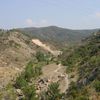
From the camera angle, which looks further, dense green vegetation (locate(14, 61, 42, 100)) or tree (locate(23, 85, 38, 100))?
dense green vegetation (locate(14, 61, 42, 100))

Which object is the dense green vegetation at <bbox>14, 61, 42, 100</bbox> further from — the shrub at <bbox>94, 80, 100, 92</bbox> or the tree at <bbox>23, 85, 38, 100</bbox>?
the shrub at <bbox>94, 80, 100, 92</bbox>

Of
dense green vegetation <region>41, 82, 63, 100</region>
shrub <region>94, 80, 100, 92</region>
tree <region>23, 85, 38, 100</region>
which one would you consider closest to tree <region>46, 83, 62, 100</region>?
dense green vegetation <region>41, 82, 63, 100</region>

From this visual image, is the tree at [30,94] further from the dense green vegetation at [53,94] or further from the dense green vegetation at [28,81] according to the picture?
the dense green vegetation at [53,94]

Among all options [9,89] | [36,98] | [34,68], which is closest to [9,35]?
[34,68]

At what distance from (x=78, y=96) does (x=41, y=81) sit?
19.9 metres

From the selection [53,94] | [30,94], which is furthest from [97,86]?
[30,94]

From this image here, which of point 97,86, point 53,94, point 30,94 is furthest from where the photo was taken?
point 30,94

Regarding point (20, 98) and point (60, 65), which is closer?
point (20, 98)

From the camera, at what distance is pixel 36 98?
36.4m

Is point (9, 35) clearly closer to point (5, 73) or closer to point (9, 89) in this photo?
point (5, 73)

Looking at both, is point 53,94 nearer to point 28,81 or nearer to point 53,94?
point 53,94

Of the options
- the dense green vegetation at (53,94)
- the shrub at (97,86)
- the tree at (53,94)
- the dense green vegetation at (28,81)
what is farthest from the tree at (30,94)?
the shrub at (97,86)

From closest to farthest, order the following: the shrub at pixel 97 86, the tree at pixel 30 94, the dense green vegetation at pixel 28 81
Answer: the shrub at pixel 97 86 → the tree at pixel 30 94 → the dense green vegetation at pixel 28 81

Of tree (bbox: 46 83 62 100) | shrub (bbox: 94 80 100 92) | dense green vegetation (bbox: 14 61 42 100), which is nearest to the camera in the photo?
shrub (bbox: 94 80 100 92)
